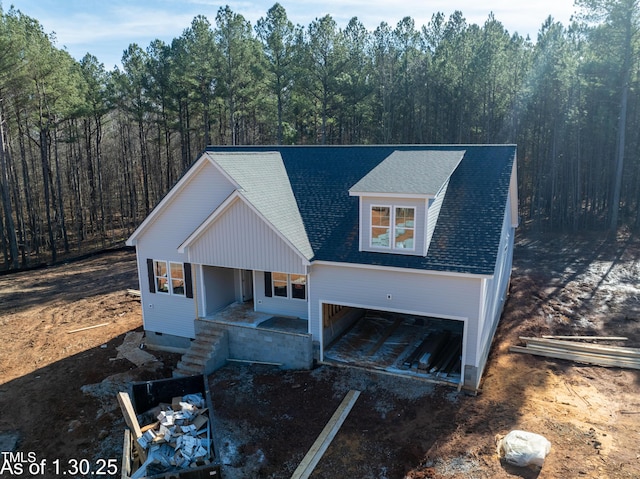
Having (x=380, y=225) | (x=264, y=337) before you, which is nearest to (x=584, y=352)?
(x=380, y=225)

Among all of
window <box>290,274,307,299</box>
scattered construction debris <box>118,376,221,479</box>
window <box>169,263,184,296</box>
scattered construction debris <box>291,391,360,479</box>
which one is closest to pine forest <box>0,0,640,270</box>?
window <box>169,263,184,296</box>

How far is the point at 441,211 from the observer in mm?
13812

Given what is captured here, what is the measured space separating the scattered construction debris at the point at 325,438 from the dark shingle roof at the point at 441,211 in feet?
12.9

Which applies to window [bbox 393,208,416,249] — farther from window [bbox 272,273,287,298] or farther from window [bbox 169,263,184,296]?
window [bbox 169,263,184,296]

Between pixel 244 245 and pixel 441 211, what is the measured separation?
6467 millimetres

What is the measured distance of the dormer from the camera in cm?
1225

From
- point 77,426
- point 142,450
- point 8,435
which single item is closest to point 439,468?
point 142,450

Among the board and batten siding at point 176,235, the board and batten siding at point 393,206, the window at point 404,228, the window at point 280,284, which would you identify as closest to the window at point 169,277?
the board and batten siding at point 176,235

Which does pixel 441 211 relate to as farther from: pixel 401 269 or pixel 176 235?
pixel 176 235

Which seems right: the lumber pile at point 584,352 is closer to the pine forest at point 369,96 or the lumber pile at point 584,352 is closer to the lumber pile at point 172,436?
the lumber pile at point 172,436

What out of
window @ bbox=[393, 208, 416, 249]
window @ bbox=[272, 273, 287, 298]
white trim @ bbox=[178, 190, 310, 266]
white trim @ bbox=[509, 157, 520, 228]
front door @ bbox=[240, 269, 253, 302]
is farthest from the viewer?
front door @ bbox=[240, 269, 253, 302]

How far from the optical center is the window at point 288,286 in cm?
1523

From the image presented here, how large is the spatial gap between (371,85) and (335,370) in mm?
31243

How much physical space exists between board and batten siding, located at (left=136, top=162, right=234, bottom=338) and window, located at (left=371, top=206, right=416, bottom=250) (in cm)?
506
